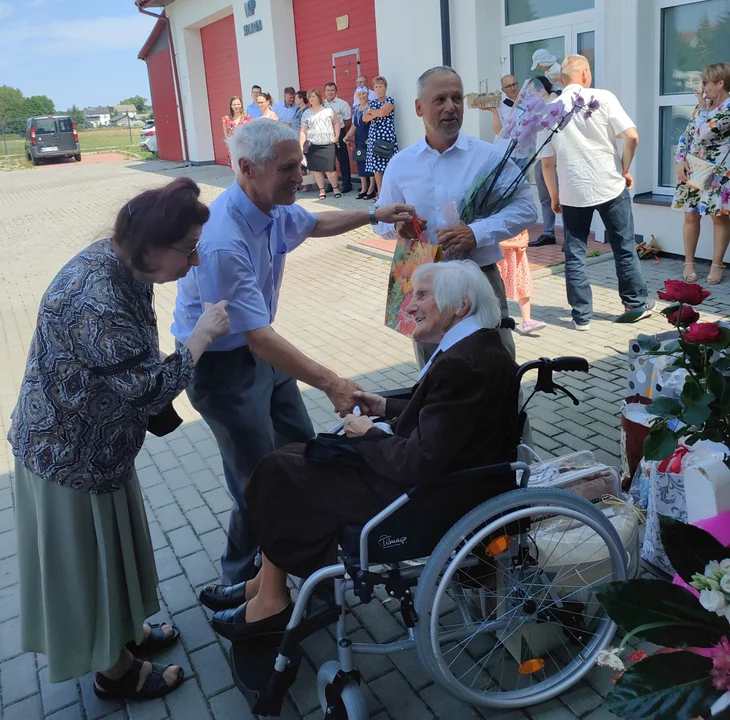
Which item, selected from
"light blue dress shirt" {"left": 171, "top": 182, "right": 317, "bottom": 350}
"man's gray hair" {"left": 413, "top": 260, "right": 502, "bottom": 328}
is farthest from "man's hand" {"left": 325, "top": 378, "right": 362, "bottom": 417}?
"man's gray hair" {"left": 413, "top": 260, "right": 502, "bottom": 328}

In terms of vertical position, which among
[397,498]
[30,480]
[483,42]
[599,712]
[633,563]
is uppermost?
[483,42]

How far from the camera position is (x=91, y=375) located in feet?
7.29

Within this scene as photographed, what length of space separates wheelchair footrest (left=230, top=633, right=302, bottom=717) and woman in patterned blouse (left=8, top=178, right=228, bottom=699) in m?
0.37

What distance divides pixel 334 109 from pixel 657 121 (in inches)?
266

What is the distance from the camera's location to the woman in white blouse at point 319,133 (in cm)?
1299

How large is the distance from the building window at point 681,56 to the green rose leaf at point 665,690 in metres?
6.99

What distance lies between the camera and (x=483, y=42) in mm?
9531

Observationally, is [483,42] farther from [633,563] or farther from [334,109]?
[633,563]

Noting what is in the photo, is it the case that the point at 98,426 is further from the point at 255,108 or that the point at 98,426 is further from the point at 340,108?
the point at 255,108

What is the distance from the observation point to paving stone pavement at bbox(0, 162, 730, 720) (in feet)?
8.65

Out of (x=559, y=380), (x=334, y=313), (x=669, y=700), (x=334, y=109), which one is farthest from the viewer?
(x=334, y=109)

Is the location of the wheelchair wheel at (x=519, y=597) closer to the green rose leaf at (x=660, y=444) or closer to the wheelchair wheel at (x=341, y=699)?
the wheelchair wheel at (x=341, y=699)

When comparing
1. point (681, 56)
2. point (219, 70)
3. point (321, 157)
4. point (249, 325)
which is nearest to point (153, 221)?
point (249, 325)

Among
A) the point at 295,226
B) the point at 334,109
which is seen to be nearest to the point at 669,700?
the point at 295,226
